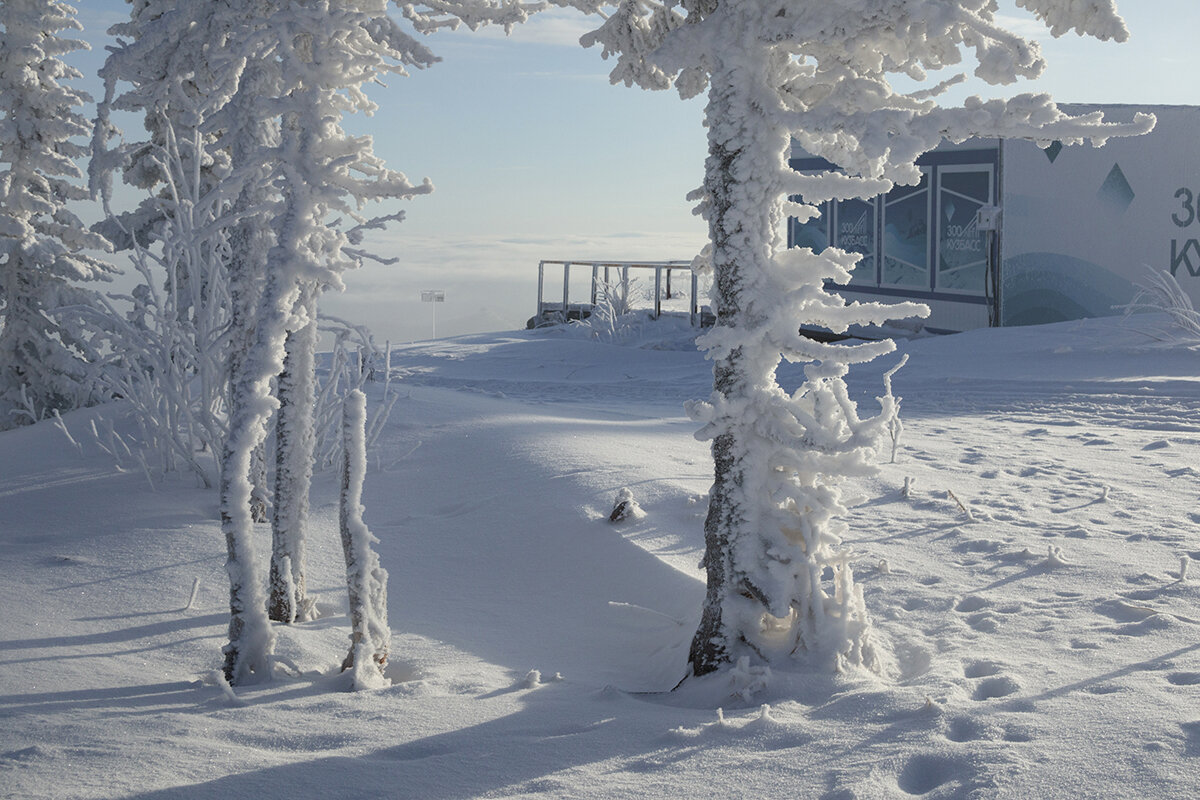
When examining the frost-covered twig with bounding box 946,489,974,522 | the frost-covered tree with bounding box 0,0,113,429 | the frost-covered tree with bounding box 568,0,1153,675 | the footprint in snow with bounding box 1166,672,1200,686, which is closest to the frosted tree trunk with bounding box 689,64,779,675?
the frost-covered tree with bounding box 568,0,1153,675

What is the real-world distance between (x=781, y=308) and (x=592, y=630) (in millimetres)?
1981

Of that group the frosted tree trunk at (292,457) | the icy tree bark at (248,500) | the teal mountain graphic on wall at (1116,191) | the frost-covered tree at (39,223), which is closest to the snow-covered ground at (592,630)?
the icy tree bark at (248,500)

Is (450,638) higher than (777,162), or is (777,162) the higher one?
(777,162)

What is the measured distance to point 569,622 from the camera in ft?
16.3

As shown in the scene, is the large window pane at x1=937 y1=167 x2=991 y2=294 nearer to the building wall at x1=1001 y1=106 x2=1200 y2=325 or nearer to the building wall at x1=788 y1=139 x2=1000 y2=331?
the building wall at x1=788 y1=139 x2=1000 y2=331

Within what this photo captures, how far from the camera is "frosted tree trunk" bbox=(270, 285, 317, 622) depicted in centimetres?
462

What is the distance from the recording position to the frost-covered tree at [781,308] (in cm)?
366

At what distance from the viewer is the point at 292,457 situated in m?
4.63

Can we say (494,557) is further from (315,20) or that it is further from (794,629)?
(315,20)

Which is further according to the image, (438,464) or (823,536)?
(438,464)

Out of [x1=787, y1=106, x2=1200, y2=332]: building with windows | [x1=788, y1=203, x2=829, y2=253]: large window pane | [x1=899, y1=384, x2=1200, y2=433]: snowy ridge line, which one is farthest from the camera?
[x1=788, y1=203, x2=829, y2=253]: large window pane

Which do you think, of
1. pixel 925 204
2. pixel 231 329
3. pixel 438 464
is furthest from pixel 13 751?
pixel 925 204

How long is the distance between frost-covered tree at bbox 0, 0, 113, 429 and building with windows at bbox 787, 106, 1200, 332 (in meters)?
12.4

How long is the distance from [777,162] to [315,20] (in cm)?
203
